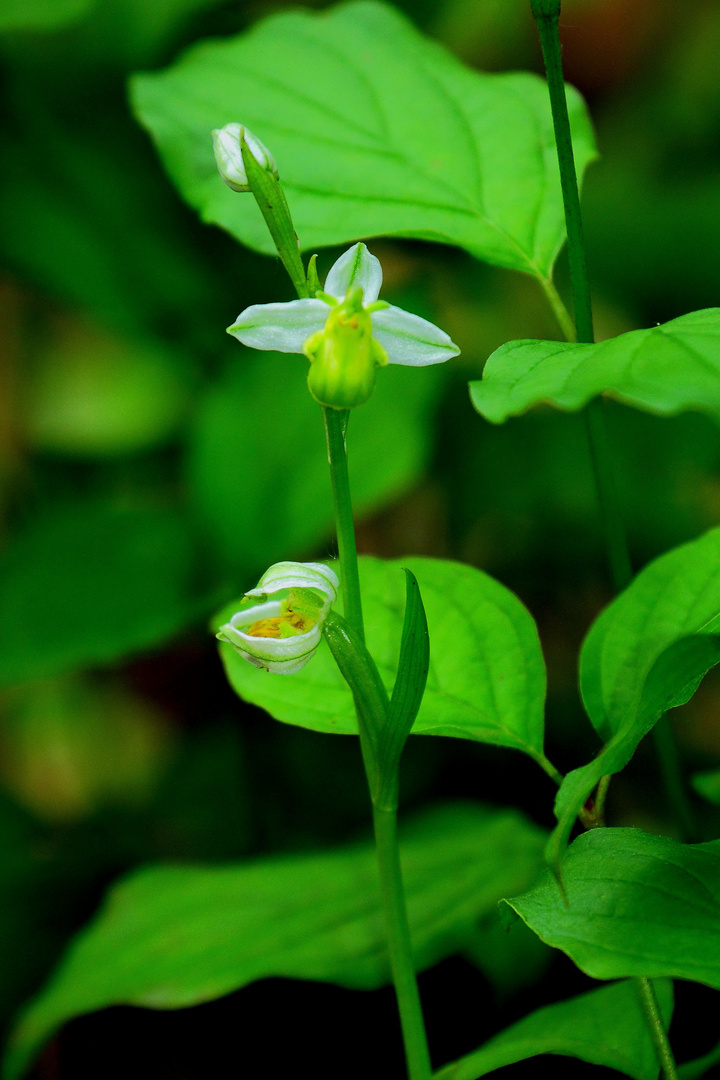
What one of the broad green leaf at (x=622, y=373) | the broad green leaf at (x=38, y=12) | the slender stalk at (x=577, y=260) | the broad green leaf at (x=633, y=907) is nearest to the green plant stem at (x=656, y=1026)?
the slender stalk at (x=577, y=260)

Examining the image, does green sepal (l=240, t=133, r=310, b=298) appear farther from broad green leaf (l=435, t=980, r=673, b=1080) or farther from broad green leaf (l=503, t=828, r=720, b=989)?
broad green leaf (l=435, t=980, r=673, b=1080)

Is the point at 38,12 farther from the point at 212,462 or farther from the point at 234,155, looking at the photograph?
the point at 234,155

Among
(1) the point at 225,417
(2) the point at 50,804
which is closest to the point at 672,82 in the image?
(1) the point at 225,417

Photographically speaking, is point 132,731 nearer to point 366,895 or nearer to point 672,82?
point 366,895

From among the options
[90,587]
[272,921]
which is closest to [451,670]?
[272,921]

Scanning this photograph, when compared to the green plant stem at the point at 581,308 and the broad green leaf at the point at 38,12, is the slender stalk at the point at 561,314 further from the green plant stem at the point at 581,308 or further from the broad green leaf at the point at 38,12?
the broad green leaf at the point at 38,12

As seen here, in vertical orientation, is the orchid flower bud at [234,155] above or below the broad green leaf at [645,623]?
above

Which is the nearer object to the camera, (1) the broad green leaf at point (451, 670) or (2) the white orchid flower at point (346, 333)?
(2) the white orchid flower at point (346, 333)
